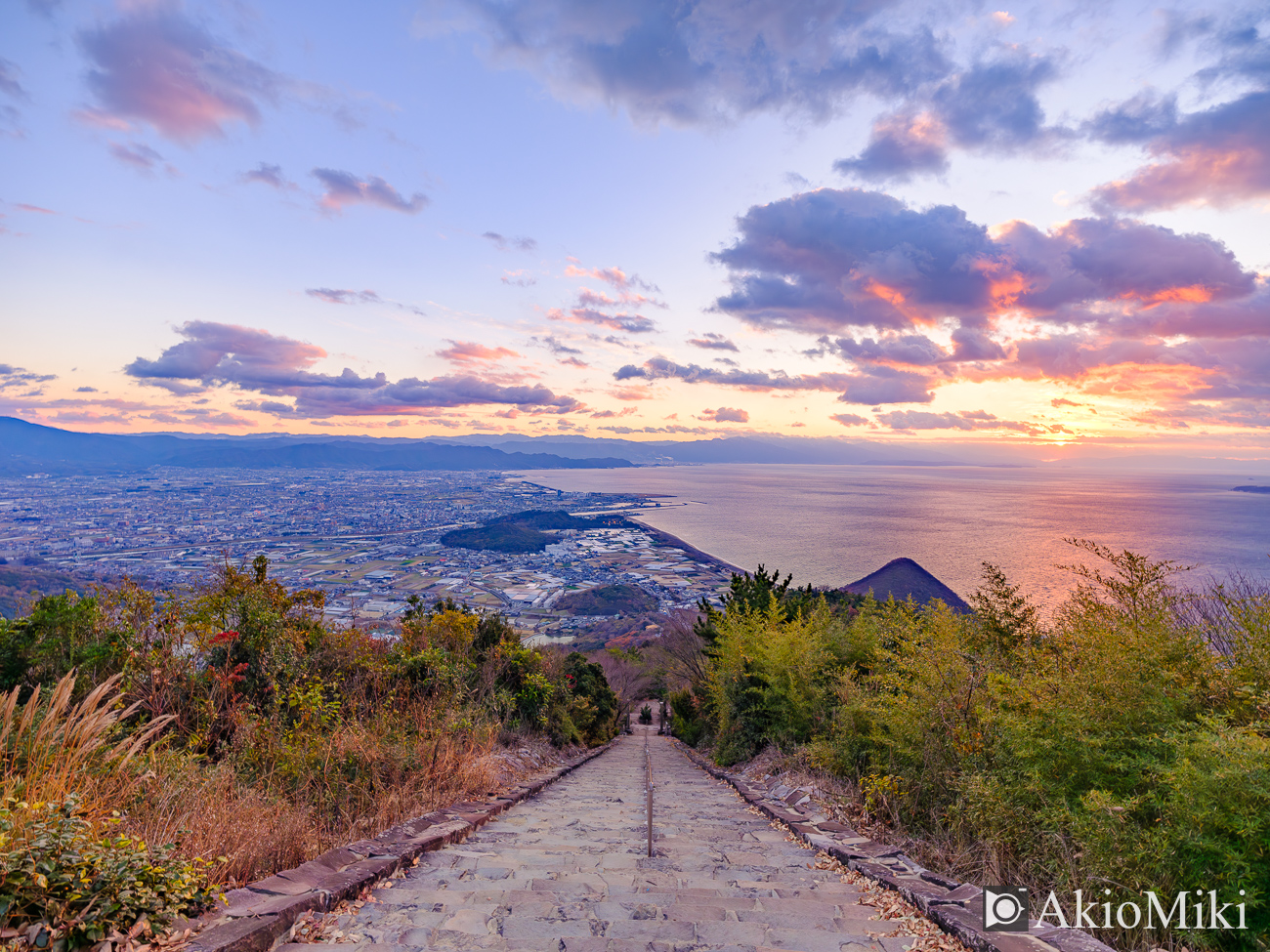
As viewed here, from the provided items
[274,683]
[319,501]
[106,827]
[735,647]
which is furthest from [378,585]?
[319,501]

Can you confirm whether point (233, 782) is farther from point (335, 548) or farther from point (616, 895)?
point (335, 548)

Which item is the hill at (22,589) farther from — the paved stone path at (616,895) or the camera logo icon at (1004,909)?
the camera logo icon at (1004,909)

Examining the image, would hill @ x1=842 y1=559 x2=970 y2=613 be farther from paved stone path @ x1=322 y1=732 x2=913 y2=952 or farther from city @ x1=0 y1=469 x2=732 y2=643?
paved stone path @ x1=322 y1=732 x2=913 y2=952

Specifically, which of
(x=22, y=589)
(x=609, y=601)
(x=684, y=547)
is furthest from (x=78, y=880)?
(x=684, y=547)

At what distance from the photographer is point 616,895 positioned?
3416 millimetres

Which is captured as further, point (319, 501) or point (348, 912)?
point (319, 501)

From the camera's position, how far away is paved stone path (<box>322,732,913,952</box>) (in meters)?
2.79

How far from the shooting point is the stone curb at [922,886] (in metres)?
2.67

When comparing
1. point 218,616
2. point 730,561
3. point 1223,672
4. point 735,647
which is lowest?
point 730,561

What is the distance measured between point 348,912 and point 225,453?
178 m

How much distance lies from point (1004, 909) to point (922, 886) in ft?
1.48

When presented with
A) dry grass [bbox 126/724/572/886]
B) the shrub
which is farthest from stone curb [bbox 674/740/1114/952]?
the shrub

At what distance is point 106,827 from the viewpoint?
282cm

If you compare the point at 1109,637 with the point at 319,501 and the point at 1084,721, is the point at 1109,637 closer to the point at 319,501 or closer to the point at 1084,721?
the point at 1084,721
